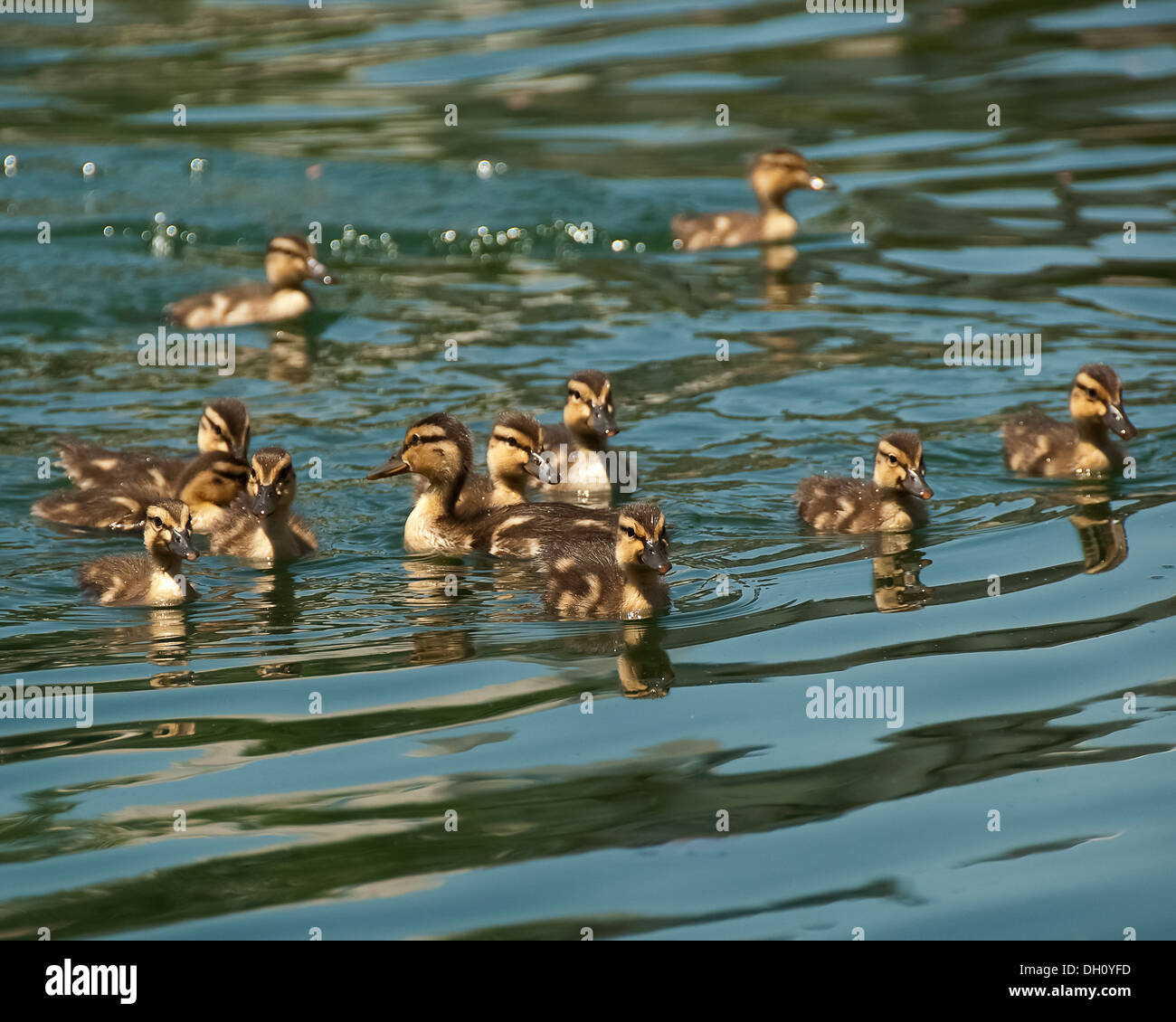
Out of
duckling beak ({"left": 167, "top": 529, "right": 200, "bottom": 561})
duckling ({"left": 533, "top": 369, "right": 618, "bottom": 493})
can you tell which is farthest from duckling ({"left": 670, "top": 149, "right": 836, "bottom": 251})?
duckling beak ({"left": 167, "top": 529, "right": 200, "bottom": 561})

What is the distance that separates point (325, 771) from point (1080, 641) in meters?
2.82

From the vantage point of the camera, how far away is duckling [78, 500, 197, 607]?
707cm

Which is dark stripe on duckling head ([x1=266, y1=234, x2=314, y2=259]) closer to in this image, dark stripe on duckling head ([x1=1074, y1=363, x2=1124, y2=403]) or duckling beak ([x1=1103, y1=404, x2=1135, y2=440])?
dark stripe on duckling head ([x1=1074, y1=363, x2=1124, y2=403])

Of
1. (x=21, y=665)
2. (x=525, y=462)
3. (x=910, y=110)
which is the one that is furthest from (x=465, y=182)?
(x=21, y=665)

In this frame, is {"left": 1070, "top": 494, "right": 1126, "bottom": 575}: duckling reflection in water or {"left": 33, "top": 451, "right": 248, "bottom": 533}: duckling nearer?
{"left": 1070, "top": 494, "right": 1126, "bottom": 575}: duckling reflection in water

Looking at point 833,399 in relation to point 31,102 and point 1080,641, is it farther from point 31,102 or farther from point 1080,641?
point 31,102

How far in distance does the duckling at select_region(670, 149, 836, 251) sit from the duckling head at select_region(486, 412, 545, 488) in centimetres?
573

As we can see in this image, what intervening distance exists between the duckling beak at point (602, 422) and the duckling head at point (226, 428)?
5.61 feet

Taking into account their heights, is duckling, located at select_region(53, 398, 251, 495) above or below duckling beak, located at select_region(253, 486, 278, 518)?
above

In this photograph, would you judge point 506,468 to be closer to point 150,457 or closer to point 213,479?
point 213,479

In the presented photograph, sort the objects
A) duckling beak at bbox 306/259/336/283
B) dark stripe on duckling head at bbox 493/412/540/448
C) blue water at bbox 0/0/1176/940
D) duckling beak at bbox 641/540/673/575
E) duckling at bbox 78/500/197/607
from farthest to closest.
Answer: duckling beak at bbox 306/259/336/283 → dark stripe on duckling head at bbox 493/412/540/448 → duckling at bbox 78/500/197/607 → duckling beak at bbox 641/540/673/575 → blue water at bbox 0/0/1176/940

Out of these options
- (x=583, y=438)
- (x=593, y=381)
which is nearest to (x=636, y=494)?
(x=583, y=438)

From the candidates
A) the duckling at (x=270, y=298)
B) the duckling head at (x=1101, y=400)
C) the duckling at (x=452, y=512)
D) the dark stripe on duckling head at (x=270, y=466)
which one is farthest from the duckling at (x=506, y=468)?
the duckling at (x=270, y=298)

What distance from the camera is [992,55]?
58.9 ft
